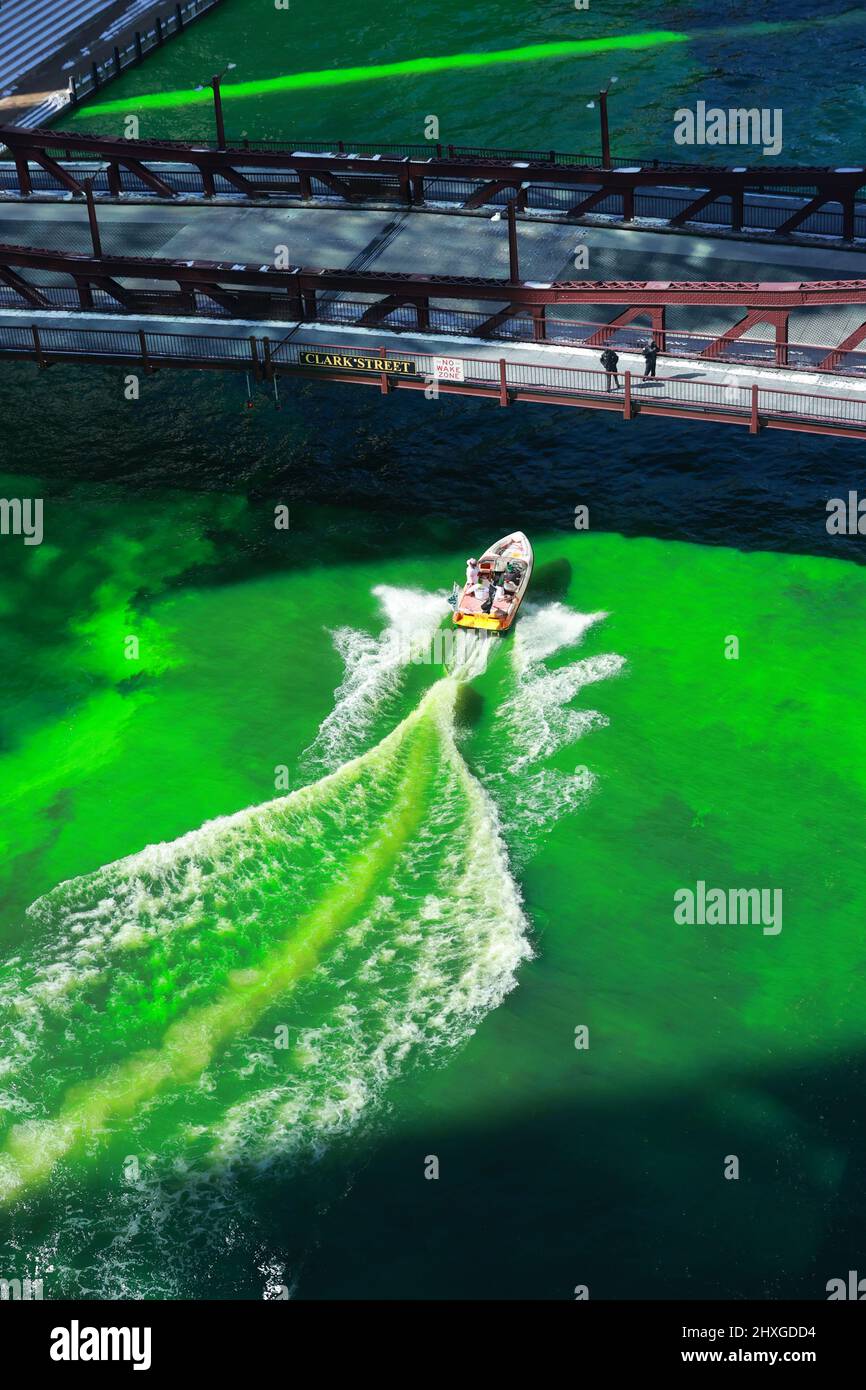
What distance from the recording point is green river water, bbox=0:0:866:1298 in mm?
41344

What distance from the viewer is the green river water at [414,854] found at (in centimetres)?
4134

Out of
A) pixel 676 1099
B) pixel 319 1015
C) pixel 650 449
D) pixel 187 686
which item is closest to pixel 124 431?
pixel 187 686

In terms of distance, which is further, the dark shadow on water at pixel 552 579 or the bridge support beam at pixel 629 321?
the dark shadow on water at pixel 552 579

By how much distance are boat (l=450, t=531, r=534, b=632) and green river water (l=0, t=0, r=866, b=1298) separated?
1.02 meters

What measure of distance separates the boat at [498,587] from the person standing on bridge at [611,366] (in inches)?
279

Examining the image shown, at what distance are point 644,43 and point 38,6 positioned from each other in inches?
1370

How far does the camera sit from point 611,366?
54.3 m

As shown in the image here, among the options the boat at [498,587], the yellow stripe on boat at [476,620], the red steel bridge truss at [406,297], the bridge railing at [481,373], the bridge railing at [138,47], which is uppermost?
the bridge railing at [138,47]
